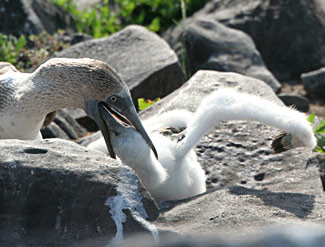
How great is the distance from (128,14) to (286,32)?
3.02 metres

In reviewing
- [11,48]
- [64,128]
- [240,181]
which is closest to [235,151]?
[240,181]

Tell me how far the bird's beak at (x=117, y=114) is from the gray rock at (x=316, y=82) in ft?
19.9

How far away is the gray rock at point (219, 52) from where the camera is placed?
10477 millimetres

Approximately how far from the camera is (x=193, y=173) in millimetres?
5648

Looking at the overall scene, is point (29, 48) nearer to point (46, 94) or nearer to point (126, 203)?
point (46, 94)

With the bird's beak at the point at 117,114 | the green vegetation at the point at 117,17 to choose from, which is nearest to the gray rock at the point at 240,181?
the bird's beak at the point at 117,114

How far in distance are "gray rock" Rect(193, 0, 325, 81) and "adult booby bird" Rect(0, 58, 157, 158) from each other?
700 centimetres

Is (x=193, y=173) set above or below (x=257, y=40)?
above

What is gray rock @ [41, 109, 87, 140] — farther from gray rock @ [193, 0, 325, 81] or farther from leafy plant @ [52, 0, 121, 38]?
gray rock @ [193, 0, 325, 81]

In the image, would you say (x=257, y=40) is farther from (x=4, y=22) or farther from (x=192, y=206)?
(x=192, y=206)

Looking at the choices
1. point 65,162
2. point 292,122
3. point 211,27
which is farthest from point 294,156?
point 211,27

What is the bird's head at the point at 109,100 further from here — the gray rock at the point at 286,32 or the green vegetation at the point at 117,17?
the gray rock at the point at 286,32

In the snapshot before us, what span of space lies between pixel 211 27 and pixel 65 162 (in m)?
7.17

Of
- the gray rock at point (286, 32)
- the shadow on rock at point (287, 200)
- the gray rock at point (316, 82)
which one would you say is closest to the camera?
the shadow on rock at point (287, 200)
